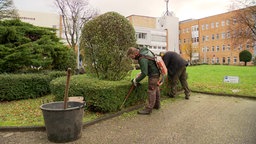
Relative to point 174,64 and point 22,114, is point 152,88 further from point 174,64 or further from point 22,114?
point 22,114

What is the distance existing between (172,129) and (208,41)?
57.4m

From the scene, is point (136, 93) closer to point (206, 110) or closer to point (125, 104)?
point (125, 104)

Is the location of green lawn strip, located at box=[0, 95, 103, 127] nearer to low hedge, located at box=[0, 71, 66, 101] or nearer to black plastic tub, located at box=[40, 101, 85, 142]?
low hedge, located at box=[0, 71, 66, 101]

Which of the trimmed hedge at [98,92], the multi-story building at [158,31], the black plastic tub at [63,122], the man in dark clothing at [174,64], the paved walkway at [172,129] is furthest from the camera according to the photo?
the multi-story building at [158,31]

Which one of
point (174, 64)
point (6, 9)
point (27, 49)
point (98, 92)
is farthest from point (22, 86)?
point (6, 9)

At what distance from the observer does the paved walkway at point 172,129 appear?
371cm

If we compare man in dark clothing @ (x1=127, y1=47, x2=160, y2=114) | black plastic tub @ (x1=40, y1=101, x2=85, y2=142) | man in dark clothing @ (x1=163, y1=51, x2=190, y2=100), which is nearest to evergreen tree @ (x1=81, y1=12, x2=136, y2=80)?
man in dark clothing @ (x1=127, y1=47, x2=160, y2=114)

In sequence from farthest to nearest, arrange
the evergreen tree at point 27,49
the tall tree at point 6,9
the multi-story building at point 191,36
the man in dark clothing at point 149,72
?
1. the multi-story building at point 191,36
2. the tall tree at point 6,9
3. the evergreen tree at point 27,49
4. the man in dark clothing at point 149,72

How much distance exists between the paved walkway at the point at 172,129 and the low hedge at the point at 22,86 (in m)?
3.48

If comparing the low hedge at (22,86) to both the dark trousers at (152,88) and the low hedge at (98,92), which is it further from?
the dark trousers at (152,88)

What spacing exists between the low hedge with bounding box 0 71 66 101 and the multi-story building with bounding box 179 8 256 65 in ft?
150

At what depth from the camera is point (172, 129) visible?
430 centimetres

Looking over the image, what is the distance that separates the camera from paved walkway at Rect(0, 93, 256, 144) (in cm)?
371

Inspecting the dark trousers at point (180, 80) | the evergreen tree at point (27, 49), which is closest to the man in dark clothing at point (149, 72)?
the dark trousers at point (180, 80)
